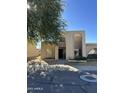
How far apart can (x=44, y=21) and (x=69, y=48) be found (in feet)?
1.05

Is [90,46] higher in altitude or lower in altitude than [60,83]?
higher

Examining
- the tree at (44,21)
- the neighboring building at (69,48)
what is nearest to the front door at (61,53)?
the neighboring building at (69,48)

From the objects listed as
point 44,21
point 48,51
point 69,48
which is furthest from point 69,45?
point 44,21

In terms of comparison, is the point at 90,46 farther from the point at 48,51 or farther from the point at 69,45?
the point at 48,51

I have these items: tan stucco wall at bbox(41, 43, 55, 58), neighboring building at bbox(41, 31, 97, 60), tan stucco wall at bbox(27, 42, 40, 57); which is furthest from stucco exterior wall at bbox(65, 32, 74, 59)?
tan stucco wall at bbox(27, 42, 40, 57)

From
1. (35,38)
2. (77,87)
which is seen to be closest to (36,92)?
(77,87)

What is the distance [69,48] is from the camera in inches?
62.7

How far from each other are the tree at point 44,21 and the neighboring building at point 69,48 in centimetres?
6

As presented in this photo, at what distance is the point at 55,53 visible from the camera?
5.21ft

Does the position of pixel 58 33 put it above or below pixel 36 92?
above

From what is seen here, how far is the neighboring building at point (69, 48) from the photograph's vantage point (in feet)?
5.10
